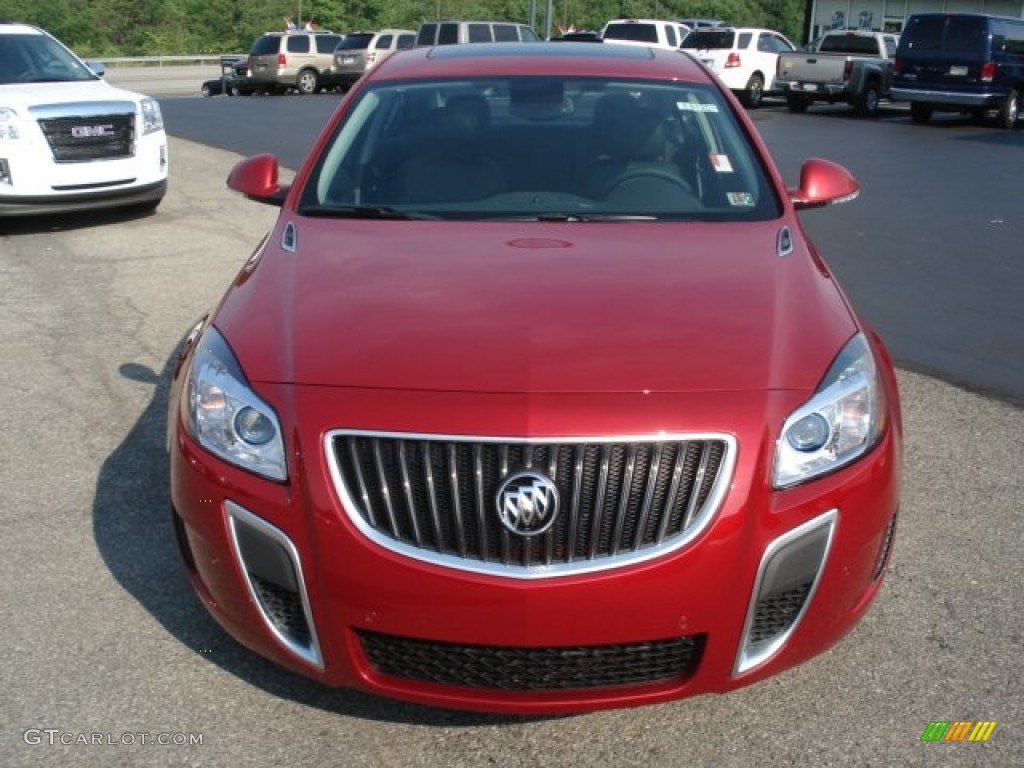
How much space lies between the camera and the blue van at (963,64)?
23078 millimetres

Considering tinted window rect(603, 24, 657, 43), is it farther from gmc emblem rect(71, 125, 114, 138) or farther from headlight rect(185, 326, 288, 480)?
headlight rect(185, 326, 288, 480)

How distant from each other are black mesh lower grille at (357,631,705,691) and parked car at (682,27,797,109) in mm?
27019

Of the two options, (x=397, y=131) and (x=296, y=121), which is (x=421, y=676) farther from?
(x=296, y=121)

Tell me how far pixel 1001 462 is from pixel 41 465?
3.92 meters

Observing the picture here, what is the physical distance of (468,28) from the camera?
29.7 meters

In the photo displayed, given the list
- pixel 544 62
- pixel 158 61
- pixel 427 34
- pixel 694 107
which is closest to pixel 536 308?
pixel 694 107

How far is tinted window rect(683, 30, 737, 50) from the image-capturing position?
2889 cm

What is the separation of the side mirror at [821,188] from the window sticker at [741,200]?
418 millimetres

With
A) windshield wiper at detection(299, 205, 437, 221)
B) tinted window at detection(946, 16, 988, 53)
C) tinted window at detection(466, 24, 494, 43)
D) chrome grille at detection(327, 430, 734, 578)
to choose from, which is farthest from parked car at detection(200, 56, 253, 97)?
chrome grille at detection(327, 430, 734, 578)

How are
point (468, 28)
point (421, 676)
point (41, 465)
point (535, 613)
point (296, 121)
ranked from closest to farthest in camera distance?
point (535, 613) < point (421, 676) < point (41, 465) < point (296, 121) < point (468, 28)

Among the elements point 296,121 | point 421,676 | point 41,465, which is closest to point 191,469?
point 421,676

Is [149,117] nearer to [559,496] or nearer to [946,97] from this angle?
[559,496]

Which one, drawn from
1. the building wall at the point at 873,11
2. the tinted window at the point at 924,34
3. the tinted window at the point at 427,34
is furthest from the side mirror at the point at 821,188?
the building wall at the point at 873,11

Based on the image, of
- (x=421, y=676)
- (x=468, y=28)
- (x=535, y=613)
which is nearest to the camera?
(x=535, y=613)
